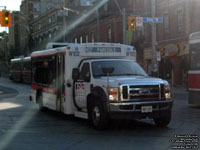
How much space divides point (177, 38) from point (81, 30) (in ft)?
84.4

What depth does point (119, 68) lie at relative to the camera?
9930 millimetres

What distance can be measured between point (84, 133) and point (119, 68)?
7.46ft

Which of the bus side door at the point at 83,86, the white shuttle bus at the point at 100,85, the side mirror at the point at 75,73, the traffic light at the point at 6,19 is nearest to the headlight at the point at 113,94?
the white shuttle bus at the point at 100,85

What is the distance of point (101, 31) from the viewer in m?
46.7

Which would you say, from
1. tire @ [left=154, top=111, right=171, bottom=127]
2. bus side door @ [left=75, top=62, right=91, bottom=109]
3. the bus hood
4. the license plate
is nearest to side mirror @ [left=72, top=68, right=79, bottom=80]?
bus side door @ [left=75, top=62, right=91, bottom=109]

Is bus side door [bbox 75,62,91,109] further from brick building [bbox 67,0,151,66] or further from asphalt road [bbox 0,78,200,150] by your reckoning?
brick building [bbox 67,0,151,66]

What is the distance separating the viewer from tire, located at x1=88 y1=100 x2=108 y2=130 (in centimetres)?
874

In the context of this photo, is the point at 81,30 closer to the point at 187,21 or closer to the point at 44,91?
the point at 187,21

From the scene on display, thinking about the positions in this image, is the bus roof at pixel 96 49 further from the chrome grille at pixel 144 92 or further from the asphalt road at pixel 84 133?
the chrome grille at pixel 144 92

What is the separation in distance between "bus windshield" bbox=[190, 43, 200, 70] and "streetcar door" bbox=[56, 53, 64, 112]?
580 cm

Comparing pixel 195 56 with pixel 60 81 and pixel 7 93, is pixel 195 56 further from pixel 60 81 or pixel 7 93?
pixel 7 93

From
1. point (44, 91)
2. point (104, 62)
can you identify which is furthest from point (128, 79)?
point (44, 91)

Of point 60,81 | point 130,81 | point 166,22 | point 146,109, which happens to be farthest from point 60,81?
point 166,22

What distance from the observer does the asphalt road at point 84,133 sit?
24.4 feet
